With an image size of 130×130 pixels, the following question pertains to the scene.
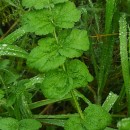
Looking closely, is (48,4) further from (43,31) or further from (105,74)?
(105,74)

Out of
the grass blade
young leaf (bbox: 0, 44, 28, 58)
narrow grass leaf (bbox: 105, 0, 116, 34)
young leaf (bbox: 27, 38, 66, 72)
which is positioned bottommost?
the grass blade

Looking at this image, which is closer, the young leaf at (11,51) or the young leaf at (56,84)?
the young leaf at (56,84)

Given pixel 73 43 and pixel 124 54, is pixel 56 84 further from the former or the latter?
pixel 124 54

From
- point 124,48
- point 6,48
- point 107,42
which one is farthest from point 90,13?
point 6,48

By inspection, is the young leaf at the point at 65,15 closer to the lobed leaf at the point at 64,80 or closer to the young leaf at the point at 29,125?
the lobed leaf at the point at 64,80

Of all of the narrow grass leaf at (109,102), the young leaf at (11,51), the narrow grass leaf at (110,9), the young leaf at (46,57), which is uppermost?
the young leaf at (46,57)

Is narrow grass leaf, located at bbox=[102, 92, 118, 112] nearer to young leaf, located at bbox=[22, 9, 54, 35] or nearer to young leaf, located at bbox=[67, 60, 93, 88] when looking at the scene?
young leaf, located at bbox=[67, 60, 93, 88]

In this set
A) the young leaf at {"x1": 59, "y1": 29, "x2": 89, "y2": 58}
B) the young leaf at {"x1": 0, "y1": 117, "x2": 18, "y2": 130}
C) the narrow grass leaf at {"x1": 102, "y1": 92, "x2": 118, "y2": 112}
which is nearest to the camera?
the young leaf at {"x1": 59, "y1": 29, "x2": 89, "y2": 58}

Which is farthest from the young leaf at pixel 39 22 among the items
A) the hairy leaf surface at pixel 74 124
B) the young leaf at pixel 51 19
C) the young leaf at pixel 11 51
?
the young leaf at pixel 11 51

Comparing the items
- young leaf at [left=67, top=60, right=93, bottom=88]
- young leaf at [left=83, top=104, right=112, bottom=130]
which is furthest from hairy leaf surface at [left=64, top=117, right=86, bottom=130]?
young leaf at [left=67, top=60, right=93, bottom=88]
